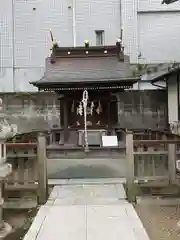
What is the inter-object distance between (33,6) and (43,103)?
20.0 ft

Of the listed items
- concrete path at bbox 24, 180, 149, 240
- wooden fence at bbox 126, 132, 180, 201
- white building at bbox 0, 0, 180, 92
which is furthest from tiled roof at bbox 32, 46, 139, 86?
concrete path at bbox 24, 180, 149, 240

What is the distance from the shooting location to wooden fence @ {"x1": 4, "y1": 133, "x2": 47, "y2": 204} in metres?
7.39

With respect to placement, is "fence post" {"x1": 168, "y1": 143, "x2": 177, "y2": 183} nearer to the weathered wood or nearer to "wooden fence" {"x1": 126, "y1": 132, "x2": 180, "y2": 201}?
"wooden fence" {"x1": 126, "y1": 132, "x2": 180, "y2": 201}

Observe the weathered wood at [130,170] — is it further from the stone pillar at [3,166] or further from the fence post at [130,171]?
the stone pillar at [3,166]

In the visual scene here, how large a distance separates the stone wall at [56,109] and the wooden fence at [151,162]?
9446 mm

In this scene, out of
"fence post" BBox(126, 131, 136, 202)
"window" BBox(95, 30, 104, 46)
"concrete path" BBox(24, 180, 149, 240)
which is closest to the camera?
"concrete path" BBox(24, 180, 149, 240)

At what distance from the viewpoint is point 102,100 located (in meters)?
14.0

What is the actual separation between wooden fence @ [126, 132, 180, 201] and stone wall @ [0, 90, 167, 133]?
9.45 metres

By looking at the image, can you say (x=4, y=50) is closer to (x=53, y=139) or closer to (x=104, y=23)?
(x=104, y=23)

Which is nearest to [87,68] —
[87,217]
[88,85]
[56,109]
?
[88,85]

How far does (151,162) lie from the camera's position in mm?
7969

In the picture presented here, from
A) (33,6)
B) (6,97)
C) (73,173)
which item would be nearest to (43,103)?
(6,97)

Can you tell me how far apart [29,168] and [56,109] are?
10.1 meters

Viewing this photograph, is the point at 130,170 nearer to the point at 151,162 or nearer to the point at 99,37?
the point at 151,162
